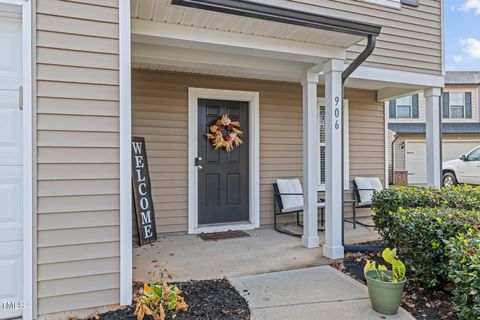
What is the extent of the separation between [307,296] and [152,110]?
3.18m

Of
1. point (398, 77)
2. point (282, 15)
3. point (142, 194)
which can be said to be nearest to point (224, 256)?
point (142, 194)

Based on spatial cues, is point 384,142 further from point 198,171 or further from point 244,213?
point 198,171

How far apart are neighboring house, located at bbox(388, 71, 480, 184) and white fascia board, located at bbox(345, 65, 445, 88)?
8.01 meters

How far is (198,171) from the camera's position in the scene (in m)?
4.74

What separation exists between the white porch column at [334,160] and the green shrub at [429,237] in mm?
775

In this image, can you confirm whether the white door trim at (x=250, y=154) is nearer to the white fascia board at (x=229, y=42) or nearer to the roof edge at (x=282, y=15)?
the white fascia board at (x=229, y=42)

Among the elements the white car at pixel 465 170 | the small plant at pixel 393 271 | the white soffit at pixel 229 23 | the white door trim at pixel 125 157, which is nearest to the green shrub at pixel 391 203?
the small plant at pixel 393 271

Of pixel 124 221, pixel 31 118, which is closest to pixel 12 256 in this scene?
pixel 124 221

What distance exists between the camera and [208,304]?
96.3 inches

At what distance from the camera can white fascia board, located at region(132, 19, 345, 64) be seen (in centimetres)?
289

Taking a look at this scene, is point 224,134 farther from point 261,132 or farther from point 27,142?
point 27,142

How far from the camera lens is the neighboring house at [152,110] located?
226 centimetres

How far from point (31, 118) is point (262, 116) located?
3405 mm

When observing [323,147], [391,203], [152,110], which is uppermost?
[152,110]
